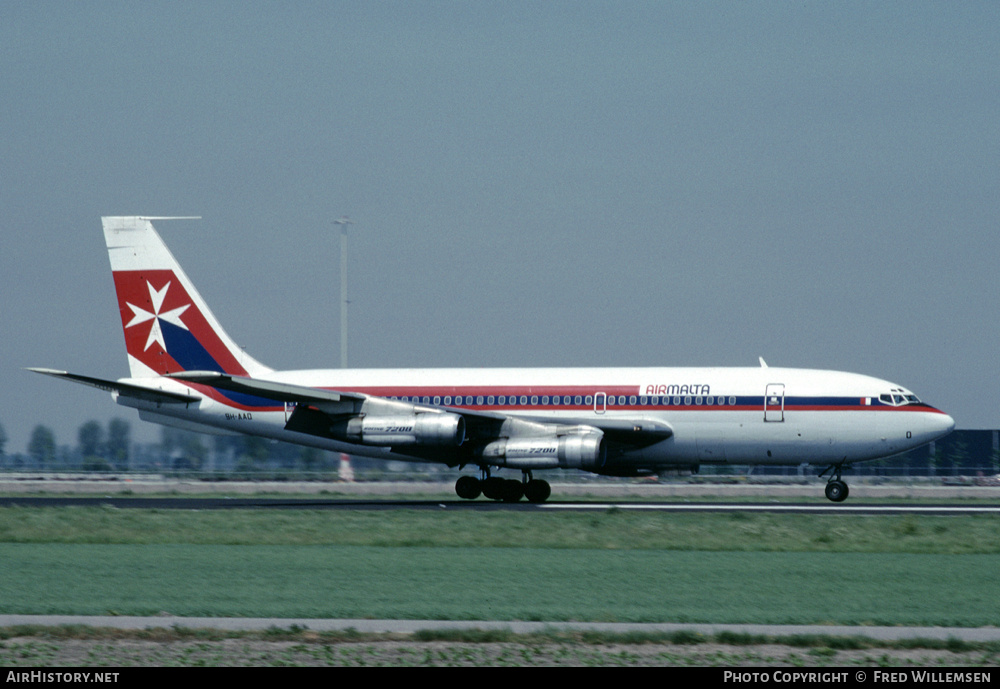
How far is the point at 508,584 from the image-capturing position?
18453 mm

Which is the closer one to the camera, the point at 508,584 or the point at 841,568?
the point at 508,584

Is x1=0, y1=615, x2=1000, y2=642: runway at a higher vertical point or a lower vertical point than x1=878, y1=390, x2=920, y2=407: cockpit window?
lower

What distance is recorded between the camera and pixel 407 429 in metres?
39.8

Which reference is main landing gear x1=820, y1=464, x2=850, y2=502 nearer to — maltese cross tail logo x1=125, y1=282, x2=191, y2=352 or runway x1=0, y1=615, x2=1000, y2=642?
maltese cross tail logo x1=125, y1=282, x2=191, y2=352

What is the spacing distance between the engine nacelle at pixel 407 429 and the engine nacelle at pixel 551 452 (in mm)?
1361

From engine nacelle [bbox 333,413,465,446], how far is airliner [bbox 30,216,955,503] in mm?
44

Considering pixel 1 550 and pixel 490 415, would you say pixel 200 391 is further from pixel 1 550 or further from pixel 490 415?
pixel 1 550

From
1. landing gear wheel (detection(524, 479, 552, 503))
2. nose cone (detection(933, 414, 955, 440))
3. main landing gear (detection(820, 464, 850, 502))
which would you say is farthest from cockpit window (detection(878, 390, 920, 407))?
landing gear wheel (detection(524, 479, 552, 503))

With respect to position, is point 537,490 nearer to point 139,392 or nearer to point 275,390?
point 275,390

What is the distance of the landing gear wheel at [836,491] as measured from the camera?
4003 centimetres

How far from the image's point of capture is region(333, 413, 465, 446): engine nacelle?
39250 mm

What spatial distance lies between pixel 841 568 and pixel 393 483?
38349mm

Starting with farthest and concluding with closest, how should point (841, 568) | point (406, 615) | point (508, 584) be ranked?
1. point (841, 568)
2. point (508, 584)
3. point (406, 615)
